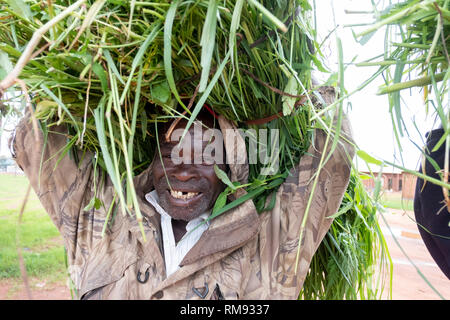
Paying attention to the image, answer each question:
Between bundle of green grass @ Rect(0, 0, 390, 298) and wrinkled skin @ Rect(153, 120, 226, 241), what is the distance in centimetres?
8

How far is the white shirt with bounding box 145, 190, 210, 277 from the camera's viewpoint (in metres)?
0.89

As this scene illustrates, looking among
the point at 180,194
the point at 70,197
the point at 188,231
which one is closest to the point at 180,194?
the point at 180,194

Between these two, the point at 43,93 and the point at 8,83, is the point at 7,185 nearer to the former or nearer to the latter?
the point at 43,93

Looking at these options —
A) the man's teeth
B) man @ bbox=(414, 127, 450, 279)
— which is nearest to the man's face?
the man's teeth

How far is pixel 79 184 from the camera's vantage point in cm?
93

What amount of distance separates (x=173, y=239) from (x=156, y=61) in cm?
54

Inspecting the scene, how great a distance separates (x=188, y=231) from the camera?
95 cm

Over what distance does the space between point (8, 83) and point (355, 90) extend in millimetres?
422

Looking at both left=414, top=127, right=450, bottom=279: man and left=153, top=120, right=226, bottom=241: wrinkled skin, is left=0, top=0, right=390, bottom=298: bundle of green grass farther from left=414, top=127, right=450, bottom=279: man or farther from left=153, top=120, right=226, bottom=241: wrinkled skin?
left=414, top=127, right=450, bottom=279: man

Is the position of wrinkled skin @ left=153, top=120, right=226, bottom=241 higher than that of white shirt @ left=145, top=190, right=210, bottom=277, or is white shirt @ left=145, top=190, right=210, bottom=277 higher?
wrinkled skin @ left=153, top=120, right=226, bottom=241

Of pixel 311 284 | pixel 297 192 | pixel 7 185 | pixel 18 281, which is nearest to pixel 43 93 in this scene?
pixel 7 185

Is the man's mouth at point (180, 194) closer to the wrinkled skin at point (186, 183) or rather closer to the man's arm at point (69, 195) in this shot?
the wrinkled skin at point (186, 183)

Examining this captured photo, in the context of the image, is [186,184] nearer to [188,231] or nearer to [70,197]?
[188,231]
